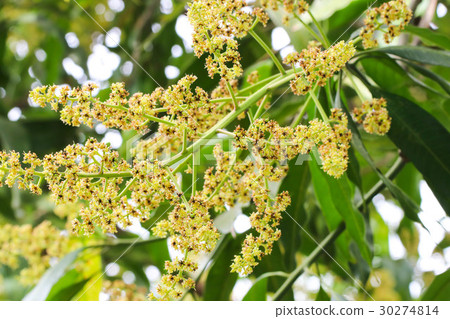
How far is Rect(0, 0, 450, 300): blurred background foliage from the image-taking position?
152 cm

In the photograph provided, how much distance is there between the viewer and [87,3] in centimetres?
308

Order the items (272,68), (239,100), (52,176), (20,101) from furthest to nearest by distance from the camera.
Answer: (20,101), (272,68), (239,100), (52,176)

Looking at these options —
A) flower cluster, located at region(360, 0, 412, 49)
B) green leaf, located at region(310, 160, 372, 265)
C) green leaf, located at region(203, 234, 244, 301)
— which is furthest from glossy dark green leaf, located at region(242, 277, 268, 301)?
flower cluster, located at region(360, 0, 412, 49)

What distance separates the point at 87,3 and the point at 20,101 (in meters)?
0.79

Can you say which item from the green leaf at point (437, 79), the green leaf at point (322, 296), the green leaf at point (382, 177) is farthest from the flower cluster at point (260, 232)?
the green leaf at point (322, 296)

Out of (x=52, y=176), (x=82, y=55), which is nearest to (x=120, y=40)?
(x=82, y=55)

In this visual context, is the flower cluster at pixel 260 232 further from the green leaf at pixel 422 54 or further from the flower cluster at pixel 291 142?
the green leaf at pixel 422 54

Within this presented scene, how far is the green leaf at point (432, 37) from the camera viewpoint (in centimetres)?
142

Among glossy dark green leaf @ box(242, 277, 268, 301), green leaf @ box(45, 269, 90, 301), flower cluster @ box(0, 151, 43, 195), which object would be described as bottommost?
green leaf @ box(45, 269, 90, 301)

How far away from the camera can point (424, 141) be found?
1.29 metres

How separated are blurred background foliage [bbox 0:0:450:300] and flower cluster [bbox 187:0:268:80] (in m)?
0.11

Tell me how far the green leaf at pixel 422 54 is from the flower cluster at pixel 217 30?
1.48 feet

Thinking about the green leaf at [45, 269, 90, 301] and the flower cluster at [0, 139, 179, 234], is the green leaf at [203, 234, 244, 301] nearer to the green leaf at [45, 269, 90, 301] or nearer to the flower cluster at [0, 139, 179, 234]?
the green leaf at [45, 269, 90, 301]
